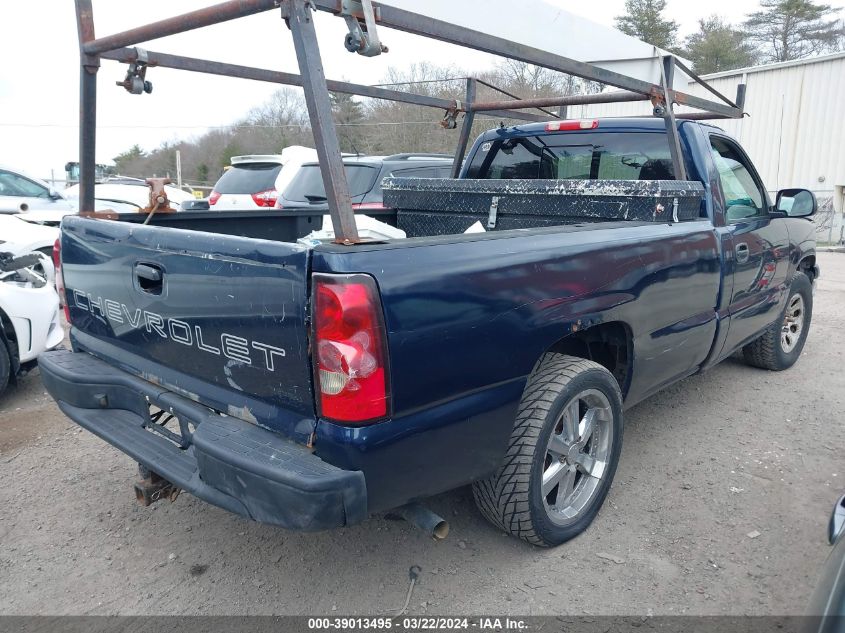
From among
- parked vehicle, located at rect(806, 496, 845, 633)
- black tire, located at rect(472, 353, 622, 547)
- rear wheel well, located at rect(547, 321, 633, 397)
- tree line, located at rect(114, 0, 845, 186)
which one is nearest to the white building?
tree line, located at rect(114, 0, 845, 186)

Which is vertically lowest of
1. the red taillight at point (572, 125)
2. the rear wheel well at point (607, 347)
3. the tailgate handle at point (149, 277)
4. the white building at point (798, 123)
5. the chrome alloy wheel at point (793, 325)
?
the chrome alloy wheel at point (793, 325)

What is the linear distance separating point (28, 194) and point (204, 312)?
9375mm

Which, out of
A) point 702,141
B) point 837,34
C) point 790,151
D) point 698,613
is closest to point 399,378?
point 698,613

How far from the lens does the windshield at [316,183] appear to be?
762cm

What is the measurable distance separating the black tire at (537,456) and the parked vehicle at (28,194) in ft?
29.1

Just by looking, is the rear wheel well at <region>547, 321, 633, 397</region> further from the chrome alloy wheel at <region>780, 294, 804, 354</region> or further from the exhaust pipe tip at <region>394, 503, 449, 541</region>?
the chrome alloy wheel at <region>780, 294, 804, 354</region>

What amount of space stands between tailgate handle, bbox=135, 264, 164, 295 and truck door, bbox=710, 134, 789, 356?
3.00 meters

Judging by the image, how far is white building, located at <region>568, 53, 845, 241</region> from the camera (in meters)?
17.9

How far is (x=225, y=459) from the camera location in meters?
2.12

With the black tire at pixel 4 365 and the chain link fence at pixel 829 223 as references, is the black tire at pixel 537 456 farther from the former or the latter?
the chain link fence at pixel 829 223

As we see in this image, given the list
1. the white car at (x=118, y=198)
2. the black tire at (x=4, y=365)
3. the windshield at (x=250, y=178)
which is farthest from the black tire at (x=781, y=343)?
the white car at (x=118, y=198)

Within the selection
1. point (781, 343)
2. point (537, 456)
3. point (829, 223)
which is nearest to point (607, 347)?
point (537, 456)

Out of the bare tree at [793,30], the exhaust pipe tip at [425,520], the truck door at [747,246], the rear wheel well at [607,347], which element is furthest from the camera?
the bare tree at [793,30]

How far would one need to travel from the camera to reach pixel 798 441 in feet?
13.4
